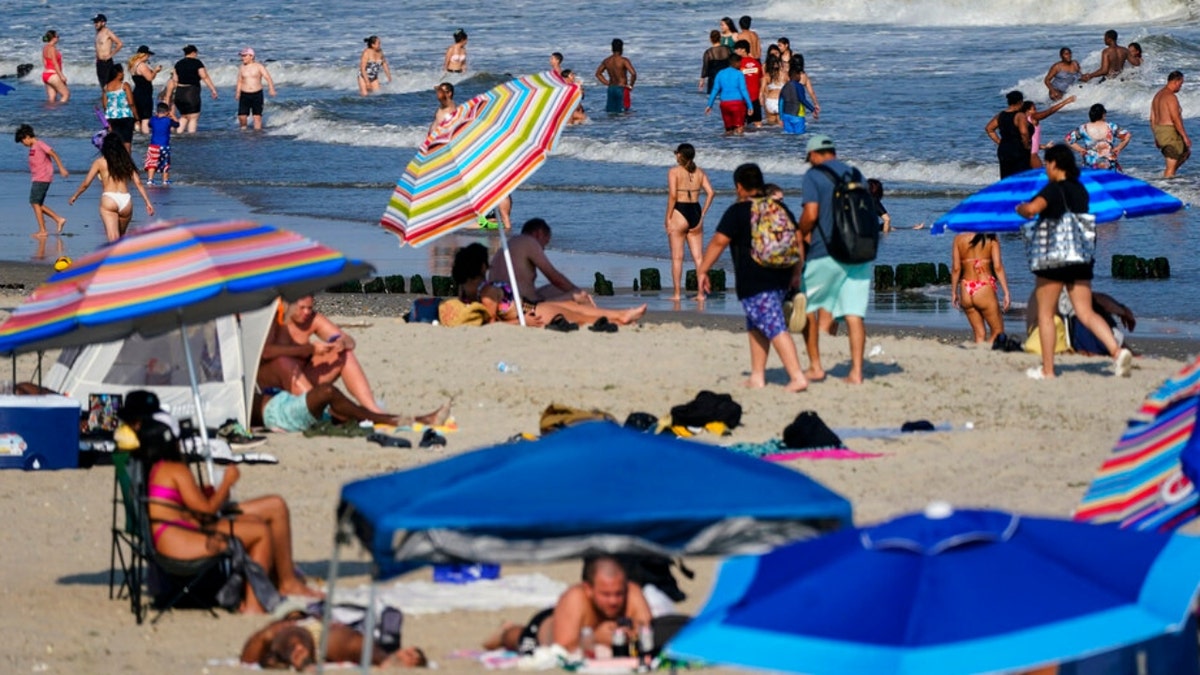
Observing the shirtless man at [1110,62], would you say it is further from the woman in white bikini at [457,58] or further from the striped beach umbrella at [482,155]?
the striped beach umbrella at [482,155]

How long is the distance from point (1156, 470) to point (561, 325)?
7923mm

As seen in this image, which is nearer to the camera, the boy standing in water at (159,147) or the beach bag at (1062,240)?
the beach bag at (1062,240)

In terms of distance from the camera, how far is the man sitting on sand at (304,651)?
651 centimetres

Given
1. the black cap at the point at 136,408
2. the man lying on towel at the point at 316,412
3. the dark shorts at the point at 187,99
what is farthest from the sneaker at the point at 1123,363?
the dark shorts at the point at 187,99

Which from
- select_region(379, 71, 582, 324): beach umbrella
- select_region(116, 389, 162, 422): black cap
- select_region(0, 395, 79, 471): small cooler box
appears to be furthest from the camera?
select_region(379, 71, 582, 324): beach umbrella

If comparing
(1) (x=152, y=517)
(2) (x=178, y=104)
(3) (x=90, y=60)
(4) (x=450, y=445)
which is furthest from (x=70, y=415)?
(3) (x=90, y=60)

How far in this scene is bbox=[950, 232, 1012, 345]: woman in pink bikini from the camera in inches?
496

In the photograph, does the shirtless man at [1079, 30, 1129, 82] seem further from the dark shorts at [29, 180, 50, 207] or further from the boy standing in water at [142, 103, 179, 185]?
the dark shorts at [29, 180, 50, 207]

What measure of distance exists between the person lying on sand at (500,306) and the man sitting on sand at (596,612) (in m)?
6.79

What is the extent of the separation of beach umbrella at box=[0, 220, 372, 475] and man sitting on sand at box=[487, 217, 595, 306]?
499 cm

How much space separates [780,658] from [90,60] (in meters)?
41.4

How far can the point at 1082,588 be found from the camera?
433 centimetres

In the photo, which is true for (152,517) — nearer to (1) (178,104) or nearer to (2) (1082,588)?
(2) (1082,588)

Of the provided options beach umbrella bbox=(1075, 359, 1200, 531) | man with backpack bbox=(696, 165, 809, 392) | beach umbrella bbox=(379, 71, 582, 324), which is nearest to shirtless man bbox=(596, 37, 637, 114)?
beach umbrella bbox=(379, 71, 582, 324)
